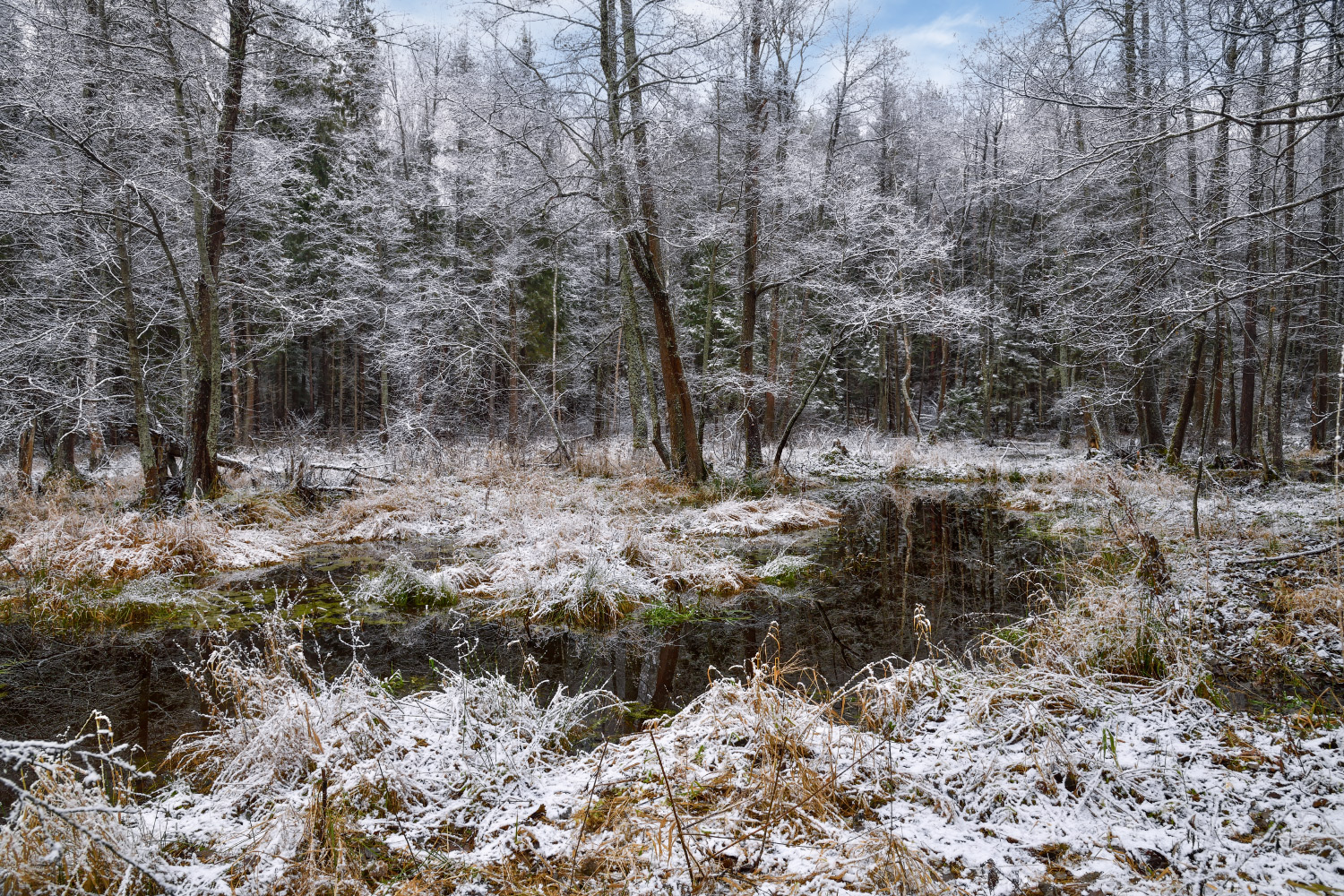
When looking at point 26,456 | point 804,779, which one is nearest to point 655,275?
point 804,779

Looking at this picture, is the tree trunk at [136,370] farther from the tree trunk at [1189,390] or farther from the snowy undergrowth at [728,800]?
the tree trunk at [1189,390]

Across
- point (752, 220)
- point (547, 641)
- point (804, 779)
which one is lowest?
point (547, 641)

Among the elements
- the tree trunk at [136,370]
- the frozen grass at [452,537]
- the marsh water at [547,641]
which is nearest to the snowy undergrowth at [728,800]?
the marsh water at [547,641]

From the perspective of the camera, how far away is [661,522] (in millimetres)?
8992

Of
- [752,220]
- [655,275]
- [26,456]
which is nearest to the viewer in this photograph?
[655,275]

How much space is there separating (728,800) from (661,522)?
637cm

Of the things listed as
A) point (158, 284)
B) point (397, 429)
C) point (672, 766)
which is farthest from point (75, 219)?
point (672, 766)

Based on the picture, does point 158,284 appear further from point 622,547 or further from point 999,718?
point 999,718

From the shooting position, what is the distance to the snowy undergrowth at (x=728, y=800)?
86.3 inches

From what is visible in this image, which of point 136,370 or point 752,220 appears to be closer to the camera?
point 136,370

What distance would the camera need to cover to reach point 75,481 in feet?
Answer: 36.3

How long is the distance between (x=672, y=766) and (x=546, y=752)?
27.1 inches

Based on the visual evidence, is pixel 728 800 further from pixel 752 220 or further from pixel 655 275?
pixel 752 220

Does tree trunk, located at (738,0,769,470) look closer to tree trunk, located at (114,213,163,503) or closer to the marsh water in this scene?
the marsh water
